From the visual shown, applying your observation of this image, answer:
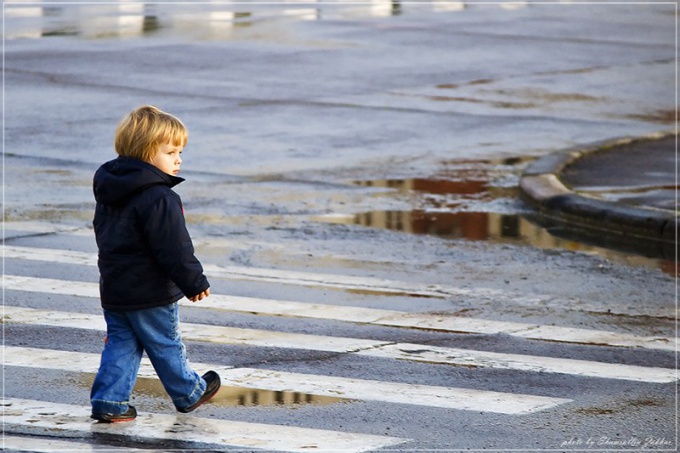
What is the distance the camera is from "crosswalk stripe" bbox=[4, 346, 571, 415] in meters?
6.56

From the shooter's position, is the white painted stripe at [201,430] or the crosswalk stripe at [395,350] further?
the crosswalk stripe at [395,350]

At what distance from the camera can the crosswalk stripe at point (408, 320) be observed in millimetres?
7957

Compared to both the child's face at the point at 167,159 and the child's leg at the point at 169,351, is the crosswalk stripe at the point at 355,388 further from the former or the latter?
the child's face at the point at 167,159

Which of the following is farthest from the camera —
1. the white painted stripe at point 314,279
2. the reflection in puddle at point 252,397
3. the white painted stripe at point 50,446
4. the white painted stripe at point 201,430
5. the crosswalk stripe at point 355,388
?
the white painted stripe at point 314,279

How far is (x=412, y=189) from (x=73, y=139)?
3.87 m

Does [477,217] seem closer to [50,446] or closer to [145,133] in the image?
[145,133]

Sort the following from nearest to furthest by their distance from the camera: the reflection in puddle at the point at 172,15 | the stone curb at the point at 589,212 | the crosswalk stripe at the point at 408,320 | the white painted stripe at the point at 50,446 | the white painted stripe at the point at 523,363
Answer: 1. the white painted stripe at the point at 50,446
2. the white painted stripe at the point at 523,363
3. the crosswalk stripe at the point at 408,320
4. the stone curb at the point at 589,212
5. the reflection in puddle at the point at 172,15

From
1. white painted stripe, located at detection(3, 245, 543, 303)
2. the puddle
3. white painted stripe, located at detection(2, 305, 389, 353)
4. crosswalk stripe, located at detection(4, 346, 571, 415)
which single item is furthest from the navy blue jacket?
the puddle

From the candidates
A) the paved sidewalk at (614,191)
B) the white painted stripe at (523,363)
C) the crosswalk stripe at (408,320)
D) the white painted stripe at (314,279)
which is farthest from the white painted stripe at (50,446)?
the paved sidewalk at (614,191)

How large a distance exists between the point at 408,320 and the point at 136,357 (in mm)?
2446

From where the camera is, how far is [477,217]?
11539 mm

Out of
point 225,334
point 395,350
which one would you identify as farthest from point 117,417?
point 395,350

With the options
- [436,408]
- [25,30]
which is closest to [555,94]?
[25,30]

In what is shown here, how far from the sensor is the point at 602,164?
13.9m
